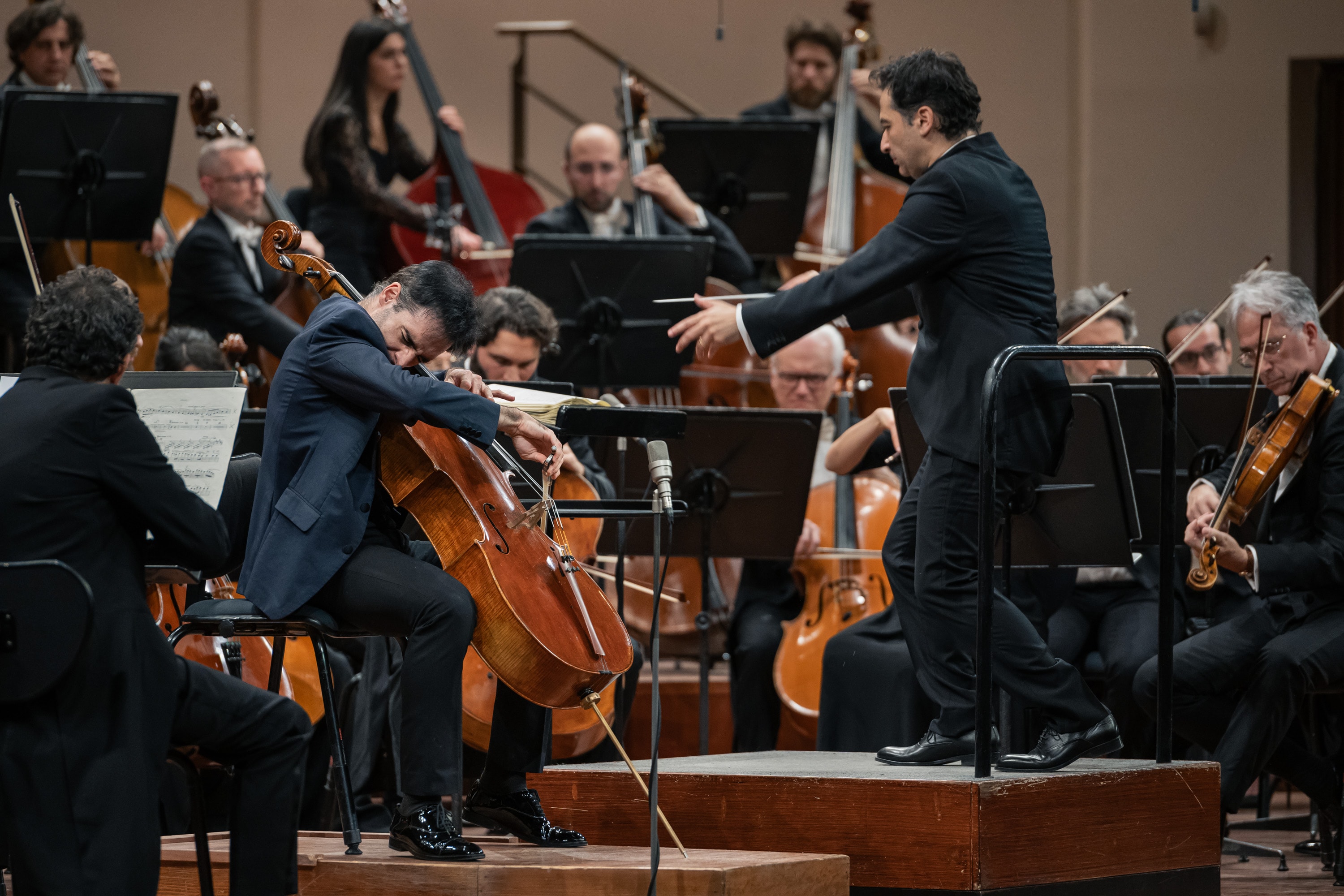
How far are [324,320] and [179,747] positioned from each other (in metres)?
0.74

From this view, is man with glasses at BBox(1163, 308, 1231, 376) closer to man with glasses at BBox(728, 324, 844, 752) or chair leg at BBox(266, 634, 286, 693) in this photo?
man with glasses at BBox(728, 324, 844, 752)

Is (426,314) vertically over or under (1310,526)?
over

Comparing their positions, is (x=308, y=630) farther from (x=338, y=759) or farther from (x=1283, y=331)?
(x=1283, y=331)

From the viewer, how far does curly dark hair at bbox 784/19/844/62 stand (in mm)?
6383

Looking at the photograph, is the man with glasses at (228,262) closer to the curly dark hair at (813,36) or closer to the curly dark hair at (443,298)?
the curly dark hair at (813,36)

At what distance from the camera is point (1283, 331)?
4.01 m

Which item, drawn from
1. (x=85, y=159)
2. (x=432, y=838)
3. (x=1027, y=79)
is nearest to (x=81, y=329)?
(x=432, y=838)

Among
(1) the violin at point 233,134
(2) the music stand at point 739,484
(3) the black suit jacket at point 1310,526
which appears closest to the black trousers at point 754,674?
(2) the music stand at point 739,484

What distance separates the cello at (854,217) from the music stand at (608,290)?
1.20m

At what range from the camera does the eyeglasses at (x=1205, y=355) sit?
Result: 5094mm

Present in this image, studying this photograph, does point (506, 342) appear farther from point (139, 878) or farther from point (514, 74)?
point (514, 74)

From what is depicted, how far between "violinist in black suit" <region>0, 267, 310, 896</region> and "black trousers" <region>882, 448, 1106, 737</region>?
123 cm

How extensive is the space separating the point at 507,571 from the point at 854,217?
3.79 metres

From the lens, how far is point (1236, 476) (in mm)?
3857
